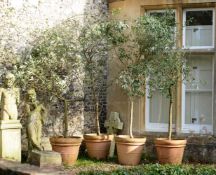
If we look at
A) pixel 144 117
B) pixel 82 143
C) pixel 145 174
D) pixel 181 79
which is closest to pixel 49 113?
pixel 82 143

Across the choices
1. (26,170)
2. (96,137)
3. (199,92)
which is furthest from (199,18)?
(26,170)

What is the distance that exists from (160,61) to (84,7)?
246 centimetres

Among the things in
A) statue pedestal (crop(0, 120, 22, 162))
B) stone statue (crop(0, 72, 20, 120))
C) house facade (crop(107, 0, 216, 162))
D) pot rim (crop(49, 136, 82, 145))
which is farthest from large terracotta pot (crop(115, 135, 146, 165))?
stone statue (crop(0, 72, 20, 120))

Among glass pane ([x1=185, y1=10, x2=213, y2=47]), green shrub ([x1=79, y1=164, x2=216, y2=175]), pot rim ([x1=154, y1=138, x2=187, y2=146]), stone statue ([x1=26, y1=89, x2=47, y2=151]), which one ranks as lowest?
green shrub ([x1=79, y1=164, x2=216, y2=175])

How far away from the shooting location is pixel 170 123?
404 inches

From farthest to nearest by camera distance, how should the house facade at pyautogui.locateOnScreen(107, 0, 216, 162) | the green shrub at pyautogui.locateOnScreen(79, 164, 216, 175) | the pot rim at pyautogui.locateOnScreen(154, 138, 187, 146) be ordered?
the house facade at pyautogui.locateOnScreen(107, 0, 216, 162) < the pot rim at pyautogui.locateOnScreen(154, 138, 187, 146) < the green shrub at pyautogui.locateOnScreen(79, 164, 216, 175)

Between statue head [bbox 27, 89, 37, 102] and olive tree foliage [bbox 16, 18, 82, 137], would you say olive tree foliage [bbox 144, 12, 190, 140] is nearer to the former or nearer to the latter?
olive tree foliage [bbox 16, 18, 82, 137]

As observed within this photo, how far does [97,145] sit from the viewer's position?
34.9ft

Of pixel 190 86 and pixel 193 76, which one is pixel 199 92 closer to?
pixel 190 86

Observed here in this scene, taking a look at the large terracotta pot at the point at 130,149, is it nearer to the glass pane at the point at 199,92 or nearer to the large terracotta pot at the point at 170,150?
the large terracotta pot at the point at 170,150

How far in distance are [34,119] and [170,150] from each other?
2644mm

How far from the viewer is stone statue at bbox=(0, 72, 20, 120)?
9445 mm

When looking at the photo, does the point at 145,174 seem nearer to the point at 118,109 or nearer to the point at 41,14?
the point at 118,109

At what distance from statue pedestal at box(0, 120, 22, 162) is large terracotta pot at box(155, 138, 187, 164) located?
2672 mm
